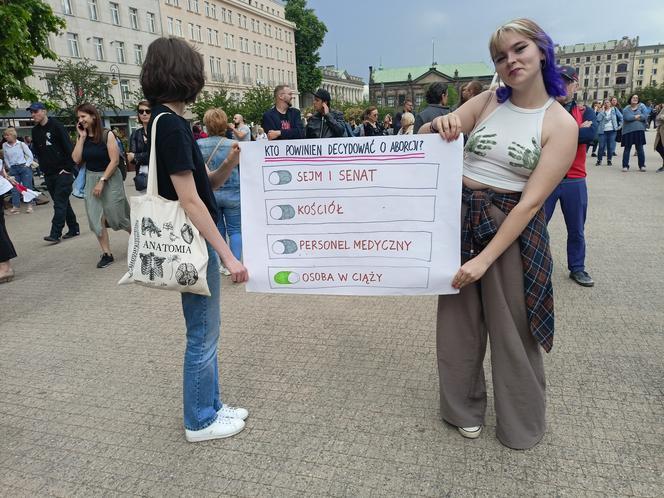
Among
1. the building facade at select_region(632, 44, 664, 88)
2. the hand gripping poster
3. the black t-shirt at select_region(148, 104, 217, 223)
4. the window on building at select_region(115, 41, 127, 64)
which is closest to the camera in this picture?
the black t-shirt at select_region(148, 104, 217, 223)

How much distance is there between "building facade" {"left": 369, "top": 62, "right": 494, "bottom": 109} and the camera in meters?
119

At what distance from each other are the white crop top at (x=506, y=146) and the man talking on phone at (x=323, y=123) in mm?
4490

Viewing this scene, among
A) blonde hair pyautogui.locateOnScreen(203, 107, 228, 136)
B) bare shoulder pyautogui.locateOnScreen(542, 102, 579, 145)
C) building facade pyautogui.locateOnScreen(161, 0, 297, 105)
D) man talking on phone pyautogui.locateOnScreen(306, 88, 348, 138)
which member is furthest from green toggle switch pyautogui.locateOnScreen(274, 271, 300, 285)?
building facade pyautogui.locateOnScreen(161, 0, 297, 105)

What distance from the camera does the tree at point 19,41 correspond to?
959 cm

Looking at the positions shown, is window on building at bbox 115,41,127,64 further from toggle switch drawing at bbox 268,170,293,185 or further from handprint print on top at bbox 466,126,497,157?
handprint print on top at bbox 466,126,497,157

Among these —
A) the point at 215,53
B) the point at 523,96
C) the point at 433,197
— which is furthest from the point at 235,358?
the point at 215,53

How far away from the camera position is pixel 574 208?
15.7 ft

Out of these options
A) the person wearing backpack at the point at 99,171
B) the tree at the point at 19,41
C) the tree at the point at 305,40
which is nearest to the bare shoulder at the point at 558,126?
the person wearing backpack at the point at 99,171

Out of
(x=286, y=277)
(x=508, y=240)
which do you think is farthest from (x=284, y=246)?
(x=508, y=240)

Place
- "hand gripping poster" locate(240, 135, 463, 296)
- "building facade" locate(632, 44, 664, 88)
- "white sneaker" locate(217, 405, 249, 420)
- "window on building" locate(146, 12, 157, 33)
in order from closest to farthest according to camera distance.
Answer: "hand gripping poster" locate(240, 135, 463, 296), "white sneaker" locate(217, 405, 249, 420), "window on building" locate(146, 12, 157, 33), "building facade" locate(632, 44, 664, 88)

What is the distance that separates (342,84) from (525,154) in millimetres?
119085

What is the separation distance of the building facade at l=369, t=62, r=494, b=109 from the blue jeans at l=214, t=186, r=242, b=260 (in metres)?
117

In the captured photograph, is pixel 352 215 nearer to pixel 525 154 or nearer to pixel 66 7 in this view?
pixel 525 154

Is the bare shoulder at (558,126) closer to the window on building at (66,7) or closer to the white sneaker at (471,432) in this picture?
the white sneaker at (471,432)
